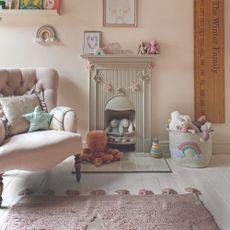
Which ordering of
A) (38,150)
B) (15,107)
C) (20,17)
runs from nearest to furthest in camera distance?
(38,150) → (15,107) → (20,17)

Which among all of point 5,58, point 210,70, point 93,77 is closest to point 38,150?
point 93,77

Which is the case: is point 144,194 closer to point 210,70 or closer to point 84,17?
point 210,70

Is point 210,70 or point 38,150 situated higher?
point 210,70

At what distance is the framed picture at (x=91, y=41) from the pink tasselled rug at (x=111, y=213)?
6.08ft

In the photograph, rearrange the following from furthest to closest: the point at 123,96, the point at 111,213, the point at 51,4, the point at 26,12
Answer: the point at 123,96 → the point at 51,4 → the point at 26,12 → the point at 111,213

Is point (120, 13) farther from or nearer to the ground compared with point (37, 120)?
farther from the ground

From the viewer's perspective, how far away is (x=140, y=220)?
A: 66.4 inches

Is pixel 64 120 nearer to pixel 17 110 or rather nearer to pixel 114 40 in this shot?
pixel 17 110

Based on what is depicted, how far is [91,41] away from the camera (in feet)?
10.7

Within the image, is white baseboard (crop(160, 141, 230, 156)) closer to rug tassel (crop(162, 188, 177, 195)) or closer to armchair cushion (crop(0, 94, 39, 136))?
rug tassel (crop(162, 188, 177, 195))

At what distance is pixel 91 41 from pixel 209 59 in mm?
1429

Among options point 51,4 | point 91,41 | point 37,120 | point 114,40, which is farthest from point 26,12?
point 37,120

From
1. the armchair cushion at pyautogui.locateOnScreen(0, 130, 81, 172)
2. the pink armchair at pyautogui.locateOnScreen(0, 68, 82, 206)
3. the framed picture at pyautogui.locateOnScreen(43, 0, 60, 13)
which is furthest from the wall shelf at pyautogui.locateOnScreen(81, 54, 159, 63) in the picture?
the armchair cushion at pyautogui.locateOnScreen(0, 130, 81, 172)

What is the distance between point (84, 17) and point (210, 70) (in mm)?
1639
